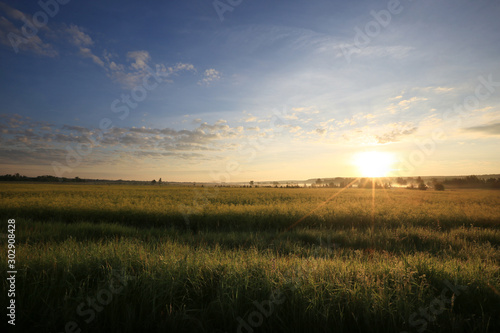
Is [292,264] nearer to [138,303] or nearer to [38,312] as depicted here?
[138,303]

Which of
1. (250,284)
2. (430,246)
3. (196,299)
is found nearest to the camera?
(196,299)

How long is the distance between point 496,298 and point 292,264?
10.4ft

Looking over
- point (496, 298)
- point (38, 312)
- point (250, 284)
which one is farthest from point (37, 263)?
point (496, 298)

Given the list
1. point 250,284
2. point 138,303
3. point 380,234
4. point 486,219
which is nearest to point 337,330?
point 250,284

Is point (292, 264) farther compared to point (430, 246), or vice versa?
point (430, 246)

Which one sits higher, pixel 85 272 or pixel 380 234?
pixel 85 272

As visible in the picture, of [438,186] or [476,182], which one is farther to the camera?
[476,182]

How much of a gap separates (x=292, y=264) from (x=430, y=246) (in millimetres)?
7392

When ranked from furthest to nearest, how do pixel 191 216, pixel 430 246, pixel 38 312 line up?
pixel 191 216 → pixel 430 246 → pixel 38 312

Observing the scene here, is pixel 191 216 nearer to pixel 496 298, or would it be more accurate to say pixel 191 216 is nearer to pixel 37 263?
pixel 37 263

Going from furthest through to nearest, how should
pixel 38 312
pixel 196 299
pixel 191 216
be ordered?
pixel 191 216 < pixel 196 299 < pixel 38 312

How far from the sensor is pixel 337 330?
2738 millimetres

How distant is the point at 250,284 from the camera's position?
142 inches

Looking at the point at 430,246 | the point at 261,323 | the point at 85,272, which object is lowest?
the point at 430,246
